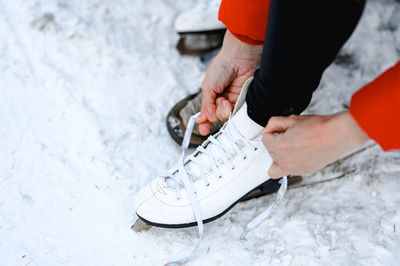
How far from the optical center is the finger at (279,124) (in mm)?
615

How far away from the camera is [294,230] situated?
84 cm

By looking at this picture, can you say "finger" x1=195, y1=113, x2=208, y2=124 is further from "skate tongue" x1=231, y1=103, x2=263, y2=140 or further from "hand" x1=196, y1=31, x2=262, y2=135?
"skate tongue" x1=231, y1=103, x2=263, y2=140

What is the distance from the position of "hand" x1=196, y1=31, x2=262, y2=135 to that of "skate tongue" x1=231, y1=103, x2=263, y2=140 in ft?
0.37

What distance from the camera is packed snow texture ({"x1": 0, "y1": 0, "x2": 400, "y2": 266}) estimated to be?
0.82 m

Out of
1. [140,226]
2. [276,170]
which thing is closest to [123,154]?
[140,226]

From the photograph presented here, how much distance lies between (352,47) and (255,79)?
851 mm

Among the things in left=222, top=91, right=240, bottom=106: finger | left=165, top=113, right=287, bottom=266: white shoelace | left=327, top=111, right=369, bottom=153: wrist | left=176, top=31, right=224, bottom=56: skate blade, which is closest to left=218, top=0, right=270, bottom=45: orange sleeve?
left=222, top=91, right=240, bottom=106: finger

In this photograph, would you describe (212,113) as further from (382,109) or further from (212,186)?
(382,109)

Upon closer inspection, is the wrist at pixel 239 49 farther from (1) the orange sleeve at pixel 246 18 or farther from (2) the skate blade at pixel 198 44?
(2) the skate blade at pixel 198 44

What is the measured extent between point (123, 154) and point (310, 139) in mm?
630

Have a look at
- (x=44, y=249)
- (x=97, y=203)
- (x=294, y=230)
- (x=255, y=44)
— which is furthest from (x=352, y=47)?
(x=44, y=249)

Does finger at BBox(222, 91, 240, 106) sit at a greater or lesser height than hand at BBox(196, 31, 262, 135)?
lesser

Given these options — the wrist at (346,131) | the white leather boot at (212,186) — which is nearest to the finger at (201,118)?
the white leather boot at (212,186)

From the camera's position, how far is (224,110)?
0.87 metres
